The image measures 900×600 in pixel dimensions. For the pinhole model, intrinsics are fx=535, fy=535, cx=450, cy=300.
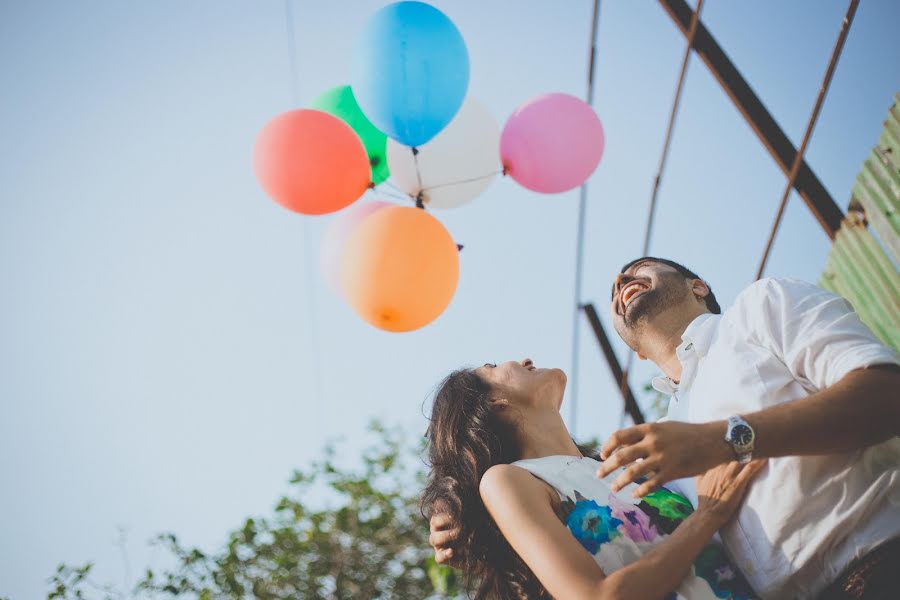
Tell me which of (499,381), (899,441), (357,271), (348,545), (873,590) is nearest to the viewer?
(873,590)

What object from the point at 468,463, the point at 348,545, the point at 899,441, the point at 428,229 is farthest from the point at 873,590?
the point at 348,545

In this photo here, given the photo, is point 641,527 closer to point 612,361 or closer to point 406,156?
point 406,156

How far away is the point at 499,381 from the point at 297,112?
1407 mm

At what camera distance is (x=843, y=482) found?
92 cm

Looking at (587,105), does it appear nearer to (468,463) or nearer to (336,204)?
(336,204)

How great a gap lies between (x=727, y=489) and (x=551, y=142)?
171 centimetres

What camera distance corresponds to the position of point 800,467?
3.05ft

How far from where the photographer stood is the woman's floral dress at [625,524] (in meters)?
1.03

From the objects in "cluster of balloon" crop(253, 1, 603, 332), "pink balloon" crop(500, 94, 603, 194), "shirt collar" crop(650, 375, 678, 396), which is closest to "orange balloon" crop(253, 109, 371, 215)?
"cluster of balloon" crop(253, 1, 603, 332)

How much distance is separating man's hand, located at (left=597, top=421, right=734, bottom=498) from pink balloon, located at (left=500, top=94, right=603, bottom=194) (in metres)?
1.72

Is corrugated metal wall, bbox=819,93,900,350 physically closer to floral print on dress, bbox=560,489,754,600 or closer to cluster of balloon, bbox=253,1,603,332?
cluster of balloon, bbox=253,1,603,332

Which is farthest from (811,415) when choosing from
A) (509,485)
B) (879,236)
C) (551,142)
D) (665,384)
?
(551,142)

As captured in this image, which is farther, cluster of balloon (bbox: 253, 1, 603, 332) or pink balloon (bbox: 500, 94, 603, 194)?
pink balloon (bbox: 500, 94, 603, 194)

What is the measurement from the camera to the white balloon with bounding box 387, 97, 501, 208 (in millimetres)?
2412
